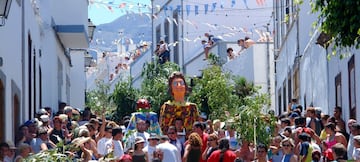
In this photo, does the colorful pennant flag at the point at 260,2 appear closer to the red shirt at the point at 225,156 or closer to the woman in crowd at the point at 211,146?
the woman in crowd at the point at 211,146

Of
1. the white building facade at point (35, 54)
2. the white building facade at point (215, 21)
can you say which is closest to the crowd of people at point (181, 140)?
the white building facade at point (35, 54)

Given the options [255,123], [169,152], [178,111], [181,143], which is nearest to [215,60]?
[178,111]

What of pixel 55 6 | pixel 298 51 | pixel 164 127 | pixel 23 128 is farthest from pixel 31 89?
pixel 298 51

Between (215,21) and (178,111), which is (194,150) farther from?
(215,21)

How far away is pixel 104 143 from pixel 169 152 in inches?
70.2

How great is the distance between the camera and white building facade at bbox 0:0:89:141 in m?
20.0

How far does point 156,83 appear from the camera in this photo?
3888cm

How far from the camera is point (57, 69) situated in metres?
35.3

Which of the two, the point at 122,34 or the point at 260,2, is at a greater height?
the point at 260,2

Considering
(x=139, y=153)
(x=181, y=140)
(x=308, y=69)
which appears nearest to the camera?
(x=139, y=153)

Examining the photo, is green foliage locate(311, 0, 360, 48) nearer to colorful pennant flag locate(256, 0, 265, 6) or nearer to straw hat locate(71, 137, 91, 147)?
straw hat locate(71, 137, 91, 147)

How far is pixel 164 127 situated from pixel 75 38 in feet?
45.5

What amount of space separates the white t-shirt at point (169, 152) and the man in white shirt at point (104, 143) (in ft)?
4.04

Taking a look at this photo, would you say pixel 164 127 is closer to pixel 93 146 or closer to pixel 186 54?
pixel 93 146
